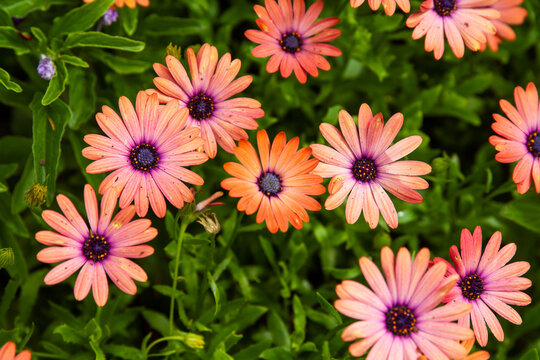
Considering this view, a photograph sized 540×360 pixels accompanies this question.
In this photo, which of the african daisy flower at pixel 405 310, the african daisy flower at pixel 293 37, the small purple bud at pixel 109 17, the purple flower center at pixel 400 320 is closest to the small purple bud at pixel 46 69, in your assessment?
the small purple bud at pixel 109 17

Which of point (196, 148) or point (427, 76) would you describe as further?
point (427, 76)

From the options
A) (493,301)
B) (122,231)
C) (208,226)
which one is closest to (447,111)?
(493,301)

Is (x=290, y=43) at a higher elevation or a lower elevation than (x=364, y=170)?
higher

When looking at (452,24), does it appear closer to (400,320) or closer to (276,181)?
(276,181)

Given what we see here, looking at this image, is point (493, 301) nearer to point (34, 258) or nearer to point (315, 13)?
point (315, 13)

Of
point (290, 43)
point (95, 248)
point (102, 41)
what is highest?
point (290, 43)

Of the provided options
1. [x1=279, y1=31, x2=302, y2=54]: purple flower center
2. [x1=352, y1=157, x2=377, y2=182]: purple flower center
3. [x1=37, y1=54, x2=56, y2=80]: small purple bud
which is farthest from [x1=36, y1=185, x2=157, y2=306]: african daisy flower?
[x1=279, y1=31, x2=302, y2=54]: purple flower center

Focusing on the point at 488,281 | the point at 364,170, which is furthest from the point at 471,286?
the point at 364,170

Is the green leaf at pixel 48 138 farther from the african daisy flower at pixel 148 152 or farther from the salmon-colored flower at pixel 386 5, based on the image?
the salmon-colored flower at pixel 386 5
